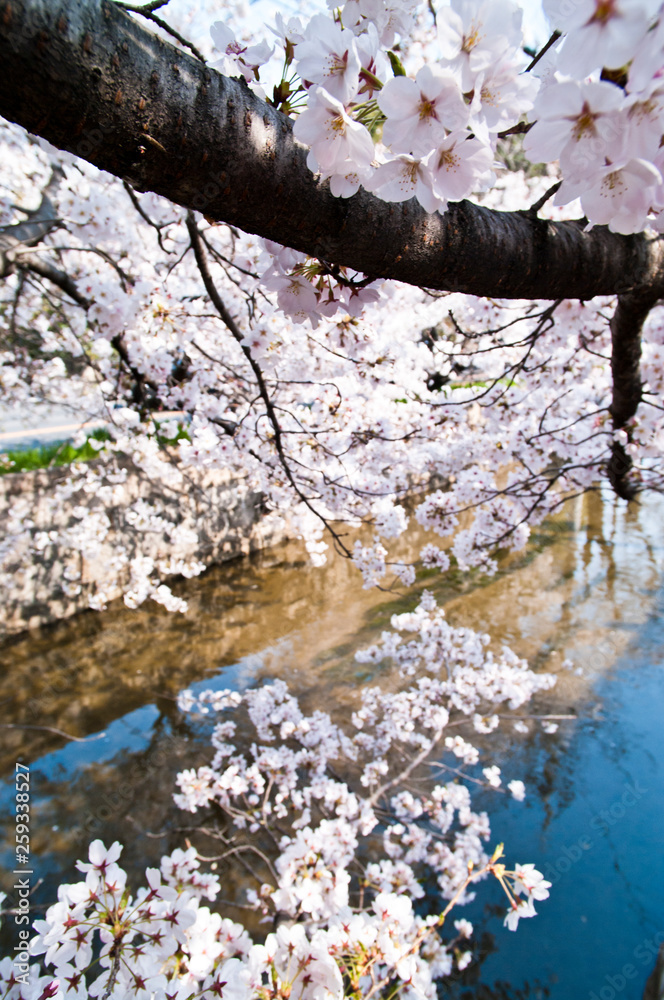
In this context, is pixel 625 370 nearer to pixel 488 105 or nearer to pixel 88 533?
pixel 488 105

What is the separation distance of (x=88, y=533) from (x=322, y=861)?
13.3 ft

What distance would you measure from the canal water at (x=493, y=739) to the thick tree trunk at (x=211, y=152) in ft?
10.2

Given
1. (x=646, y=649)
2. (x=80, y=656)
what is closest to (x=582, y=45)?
(x=80, y=656)

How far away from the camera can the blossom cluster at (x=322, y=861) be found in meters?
1.15

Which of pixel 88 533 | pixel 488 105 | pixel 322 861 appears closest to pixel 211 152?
pixel 488 105

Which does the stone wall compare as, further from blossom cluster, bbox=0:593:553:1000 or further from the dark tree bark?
the dark tree bark

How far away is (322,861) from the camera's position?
203 centimetres

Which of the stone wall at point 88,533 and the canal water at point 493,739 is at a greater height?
the stone wall at point 88,533

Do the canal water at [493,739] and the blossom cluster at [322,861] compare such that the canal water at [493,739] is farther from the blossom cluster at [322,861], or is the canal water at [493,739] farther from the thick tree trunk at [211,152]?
the thick tree trunk at [211,152]

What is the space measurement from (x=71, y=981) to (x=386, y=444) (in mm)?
4199

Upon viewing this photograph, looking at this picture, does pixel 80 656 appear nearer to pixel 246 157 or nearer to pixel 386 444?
pixel 386 444

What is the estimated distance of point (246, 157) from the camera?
734mm

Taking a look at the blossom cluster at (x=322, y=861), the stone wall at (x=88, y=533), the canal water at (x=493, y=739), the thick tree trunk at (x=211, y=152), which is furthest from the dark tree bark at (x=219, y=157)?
the stone wall at (x=88, y=533)

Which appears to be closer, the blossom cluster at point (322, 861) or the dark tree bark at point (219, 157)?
the dark tree bark at point (219, 157)
